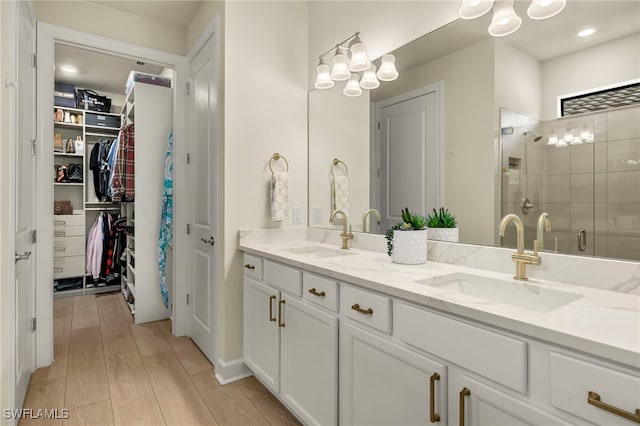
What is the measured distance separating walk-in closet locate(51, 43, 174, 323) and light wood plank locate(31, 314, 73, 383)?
1.82ft

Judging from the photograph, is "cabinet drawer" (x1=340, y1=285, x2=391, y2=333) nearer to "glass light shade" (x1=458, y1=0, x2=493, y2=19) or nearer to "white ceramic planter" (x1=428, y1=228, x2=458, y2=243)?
"white ceramic planter" (x1=428, y1=228, x2=458, y2=243)

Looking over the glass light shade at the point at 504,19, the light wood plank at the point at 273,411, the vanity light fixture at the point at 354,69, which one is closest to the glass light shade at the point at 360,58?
the vanity light fixture at the point at 354,69

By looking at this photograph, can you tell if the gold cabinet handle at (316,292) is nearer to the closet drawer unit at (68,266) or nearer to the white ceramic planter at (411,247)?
the white ceramic planter at (411,247)

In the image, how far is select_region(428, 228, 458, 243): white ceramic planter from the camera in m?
1.65

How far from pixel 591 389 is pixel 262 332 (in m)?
1.59

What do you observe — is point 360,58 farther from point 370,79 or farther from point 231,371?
point 231,371

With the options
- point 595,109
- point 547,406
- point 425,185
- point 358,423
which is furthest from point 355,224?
point 547,406

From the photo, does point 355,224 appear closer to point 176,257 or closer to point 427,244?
point 427,244

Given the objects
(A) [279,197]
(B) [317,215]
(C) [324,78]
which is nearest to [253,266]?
(A) [279,197]

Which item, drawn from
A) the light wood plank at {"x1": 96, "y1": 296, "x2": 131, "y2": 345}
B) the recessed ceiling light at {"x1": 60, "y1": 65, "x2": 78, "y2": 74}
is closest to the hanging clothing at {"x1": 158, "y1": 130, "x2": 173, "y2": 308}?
the light wood plank at {"x1": 96, "y1": 296, "x2": 131, "y2": 345}

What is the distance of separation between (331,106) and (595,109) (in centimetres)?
156

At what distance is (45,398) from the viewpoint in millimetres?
2051

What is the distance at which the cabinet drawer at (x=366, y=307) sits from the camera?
1.21m

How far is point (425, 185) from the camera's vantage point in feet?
5.95
